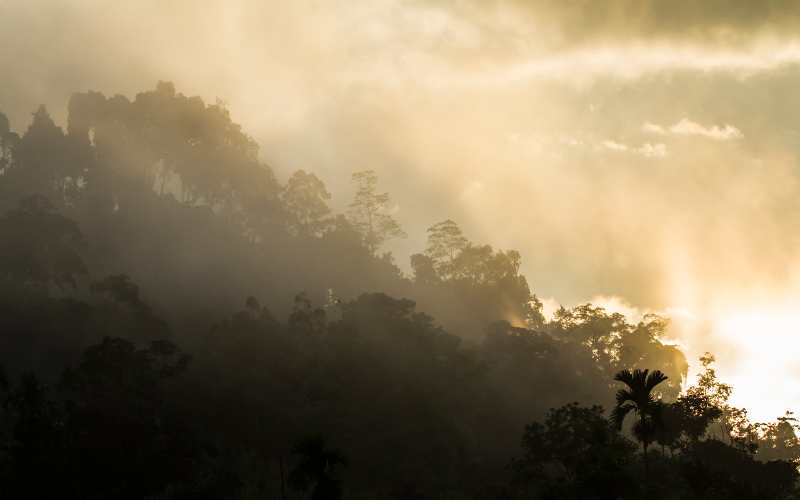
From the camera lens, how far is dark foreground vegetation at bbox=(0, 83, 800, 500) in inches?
2287

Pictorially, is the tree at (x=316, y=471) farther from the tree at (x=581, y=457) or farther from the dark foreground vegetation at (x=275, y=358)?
the tree at (x=581, y=457)

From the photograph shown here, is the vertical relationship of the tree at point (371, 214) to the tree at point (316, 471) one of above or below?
above

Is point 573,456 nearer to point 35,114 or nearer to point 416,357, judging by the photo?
point 416,357

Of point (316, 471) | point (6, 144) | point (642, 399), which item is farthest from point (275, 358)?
point (6, 144)

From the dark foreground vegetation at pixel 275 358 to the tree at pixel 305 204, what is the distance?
1.15 feet

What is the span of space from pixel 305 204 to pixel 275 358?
152 feet

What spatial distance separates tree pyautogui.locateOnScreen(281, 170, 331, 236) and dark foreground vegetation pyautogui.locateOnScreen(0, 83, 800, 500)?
35 cm

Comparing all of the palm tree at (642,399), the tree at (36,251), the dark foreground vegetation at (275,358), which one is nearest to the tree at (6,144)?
the dark foreground vegetation at (275,358)

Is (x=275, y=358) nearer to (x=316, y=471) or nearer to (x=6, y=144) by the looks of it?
(x=316, y=471)

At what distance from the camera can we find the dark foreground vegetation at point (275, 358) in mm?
58094

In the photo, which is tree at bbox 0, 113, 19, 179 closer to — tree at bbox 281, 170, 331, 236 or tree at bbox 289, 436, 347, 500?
tree at bbox 281, 170, 331, 236

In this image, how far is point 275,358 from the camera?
84.6 m

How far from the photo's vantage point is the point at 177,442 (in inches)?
2549

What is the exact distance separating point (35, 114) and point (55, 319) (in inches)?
2182
